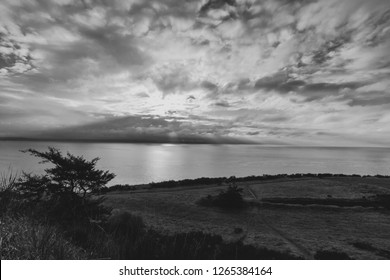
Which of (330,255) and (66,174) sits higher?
(66,174)

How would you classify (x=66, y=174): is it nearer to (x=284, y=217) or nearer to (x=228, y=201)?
(x=228, y=201)

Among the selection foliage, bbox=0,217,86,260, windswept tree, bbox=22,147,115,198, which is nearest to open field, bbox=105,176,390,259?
windswept tree, bbox=22,147,115,198

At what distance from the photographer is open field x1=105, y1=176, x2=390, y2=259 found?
1686 centimetres

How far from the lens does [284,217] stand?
24.4m

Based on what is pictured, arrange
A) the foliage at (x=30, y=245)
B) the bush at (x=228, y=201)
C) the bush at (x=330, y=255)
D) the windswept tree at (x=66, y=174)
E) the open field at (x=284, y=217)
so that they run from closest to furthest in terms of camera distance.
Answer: the foliage at (x=30, y=245), the bush at (x=330, y=255), the open field at (x=284, y=217), the windswept tree at (x=66, y=174), the bush at (x=228, y=201)

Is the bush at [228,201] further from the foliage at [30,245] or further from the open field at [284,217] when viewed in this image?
the foliage at [30,245]

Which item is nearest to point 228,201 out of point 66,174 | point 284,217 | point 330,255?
point 284,217

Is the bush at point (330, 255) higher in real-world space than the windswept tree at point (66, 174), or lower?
lower

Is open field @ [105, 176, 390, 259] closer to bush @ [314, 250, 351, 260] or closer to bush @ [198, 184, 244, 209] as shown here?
Answer: bush @ [314, 250, 351, 260]

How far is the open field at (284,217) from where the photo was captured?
16.9 m

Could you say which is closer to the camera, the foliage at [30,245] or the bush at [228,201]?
the foliage at [30,245]

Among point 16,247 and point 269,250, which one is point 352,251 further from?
point 16,247

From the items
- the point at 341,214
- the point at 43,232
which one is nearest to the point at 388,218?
the point at 341,214

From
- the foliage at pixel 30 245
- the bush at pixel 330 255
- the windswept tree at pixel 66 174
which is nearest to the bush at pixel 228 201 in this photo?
the windswept tree at pixel 66 174
